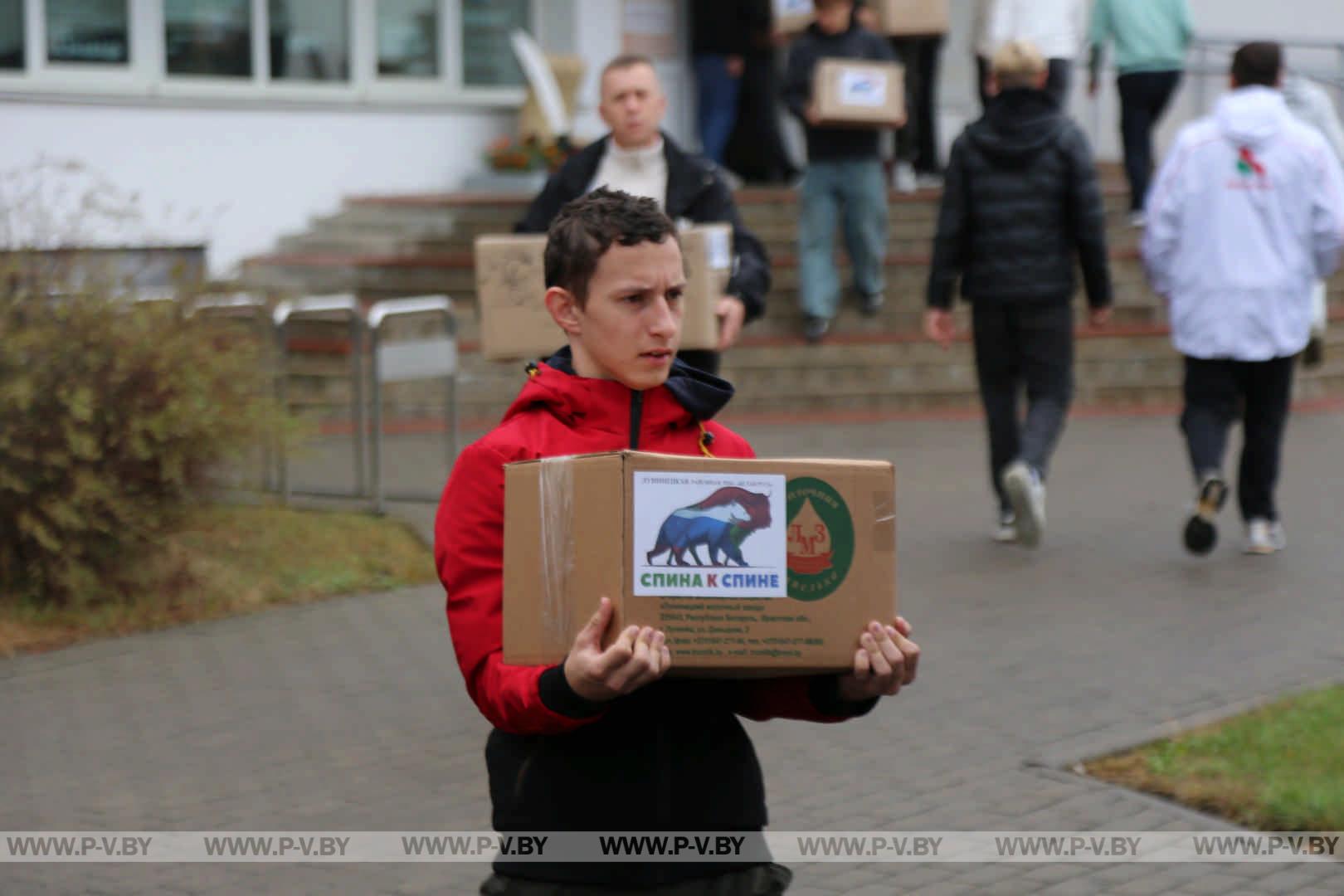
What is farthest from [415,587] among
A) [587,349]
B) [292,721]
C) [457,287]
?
[457,287]

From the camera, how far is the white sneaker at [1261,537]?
8.53 meters

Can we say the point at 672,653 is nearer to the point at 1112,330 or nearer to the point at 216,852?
the point at 216,852

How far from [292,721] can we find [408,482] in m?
4.23

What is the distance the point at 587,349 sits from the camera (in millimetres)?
2941

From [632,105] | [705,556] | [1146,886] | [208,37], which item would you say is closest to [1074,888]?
[1146,886]

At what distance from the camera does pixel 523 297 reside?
7082 millimetres

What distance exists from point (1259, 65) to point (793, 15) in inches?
235

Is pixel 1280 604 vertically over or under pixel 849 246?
under

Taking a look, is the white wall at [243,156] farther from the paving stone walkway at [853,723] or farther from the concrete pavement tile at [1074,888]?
the concrete pavement tile at [1074,888]

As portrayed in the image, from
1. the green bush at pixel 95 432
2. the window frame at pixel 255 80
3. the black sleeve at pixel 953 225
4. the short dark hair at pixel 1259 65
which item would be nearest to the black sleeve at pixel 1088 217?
the black sleeve at pixel 953 225

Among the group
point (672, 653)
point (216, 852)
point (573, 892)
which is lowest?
point (216, 852)

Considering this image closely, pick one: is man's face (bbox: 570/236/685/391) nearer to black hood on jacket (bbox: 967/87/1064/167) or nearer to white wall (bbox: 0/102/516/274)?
black hood on jacket (bbox: 967/87/1064/167)

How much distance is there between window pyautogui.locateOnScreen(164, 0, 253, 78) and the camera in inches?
587

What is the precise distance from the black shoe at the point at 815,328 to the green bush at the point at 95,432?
20.1 feet
